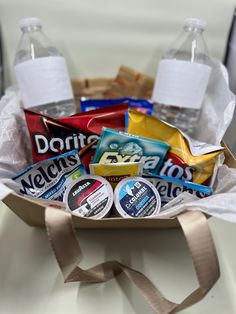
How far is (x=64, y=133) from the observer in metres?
0.55

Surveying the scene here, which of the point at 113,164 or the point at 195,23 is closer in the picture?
the point at 113,164

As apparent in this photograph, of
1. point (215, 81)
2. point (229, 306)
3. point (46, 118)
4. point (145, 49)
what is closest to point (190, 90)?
point (215, 81)

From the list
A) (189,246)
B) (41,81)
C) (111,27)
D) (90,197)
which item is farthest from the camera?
(111,27)

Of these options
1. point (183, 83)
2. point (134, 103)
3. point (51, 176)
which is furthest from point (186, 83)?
point (51, 176)

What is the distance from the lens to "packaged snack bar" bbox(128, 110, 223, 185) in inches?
21.3

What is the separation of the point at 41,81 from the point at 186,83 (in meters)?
0.30

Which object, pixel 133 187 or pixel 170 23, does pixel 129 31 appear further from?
pixel 133 187

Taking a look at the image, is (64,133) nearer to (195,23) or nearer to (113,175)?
(113,175)

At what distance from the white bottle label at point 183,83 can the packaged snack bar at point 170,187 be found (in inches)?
7.6

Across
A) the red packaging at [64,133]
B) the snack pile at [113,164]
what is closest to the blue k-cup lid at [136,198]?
the snack pile at [113,164]

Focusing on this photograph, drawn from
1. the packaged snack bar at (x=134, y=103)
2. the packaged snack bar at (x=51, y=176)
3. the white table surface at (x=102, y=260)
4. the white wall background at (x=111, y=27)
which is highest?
the white wall background at (x=111, y=27)

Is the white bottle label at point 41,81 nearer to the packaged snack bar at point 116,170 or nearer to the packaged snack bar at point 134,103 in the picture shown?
the packaged snack bar at point 134,103

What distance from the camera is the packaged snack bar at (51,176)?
0.51 meters

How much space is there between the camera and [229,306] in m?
0.45
